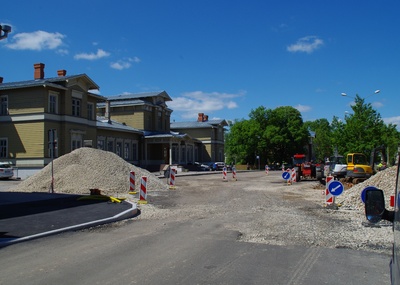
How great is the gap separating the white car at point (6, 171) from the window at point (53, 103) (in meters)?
6.06

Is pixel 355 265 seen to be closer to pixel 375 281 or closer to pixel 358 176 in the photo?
pixel 375 281

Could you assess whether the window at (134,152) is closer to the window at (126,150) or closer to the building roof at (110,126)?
the window at (126,150)

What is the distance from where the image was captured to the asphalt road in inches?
228

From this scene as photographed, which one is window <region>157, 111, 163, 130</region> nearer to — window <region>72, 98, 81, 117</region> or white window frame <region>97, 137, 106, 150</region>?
white window frame <region>97, 137, 106, 150</region>

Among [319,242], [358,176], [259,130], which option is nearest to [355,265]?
[319,242]

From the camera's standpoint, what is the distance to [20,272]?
6.13 meters

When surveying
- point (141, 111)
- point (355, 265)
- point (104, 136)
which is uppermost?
point (141, 111)

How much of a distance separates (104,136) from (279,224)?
36938 mm

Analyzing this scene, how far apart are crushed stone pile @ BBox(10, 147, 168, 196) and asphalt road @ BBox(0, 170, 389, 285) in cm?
1226

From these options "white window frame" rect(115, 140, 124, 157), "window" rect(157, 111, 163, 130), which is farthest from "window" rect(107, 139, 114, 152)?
"window" rect(157, 111, 163, 130)

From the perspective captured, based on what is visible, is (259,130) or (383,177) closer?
(383,177)

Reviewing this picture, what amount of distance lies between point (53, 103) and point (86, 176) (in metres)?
15.5

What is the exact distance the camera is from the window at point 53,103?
35.2m

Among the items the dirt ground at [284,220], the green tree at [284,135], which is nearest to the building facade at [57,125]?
the dirt ground at [284,220]
